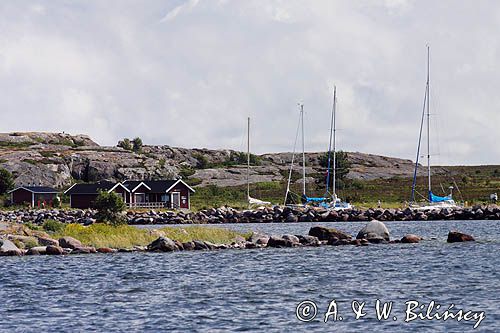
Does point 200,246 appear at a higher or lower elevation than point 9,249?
higher

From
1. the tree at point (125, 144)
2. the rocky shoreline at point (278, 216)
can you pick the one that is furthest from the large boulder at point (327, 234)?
the tree at point (125, 144)

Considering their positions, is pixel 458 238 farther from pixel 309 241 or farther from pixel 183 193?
pixel 183 193

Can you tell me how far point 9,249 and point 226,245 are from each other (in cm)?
1167

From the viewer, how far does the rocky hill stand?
138 meters

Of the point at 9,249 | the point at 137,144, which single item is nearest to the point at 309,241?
the point at 9,249

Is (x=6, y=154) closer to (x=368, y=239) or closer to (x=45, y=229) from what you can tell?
(x=45, y=229)

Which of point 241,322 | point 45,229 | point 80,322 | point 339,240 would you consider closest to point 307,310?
point 241,322

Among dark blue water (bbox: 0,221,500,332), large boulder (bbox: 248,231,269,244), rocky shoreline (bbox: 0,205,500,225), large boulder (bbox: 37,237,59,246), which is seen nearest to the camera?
dark blue water (bbox: 0,221,500,332)

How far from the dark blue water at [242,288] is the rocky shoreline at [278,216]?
3584 centimetres

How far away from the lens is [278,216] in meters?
87.1

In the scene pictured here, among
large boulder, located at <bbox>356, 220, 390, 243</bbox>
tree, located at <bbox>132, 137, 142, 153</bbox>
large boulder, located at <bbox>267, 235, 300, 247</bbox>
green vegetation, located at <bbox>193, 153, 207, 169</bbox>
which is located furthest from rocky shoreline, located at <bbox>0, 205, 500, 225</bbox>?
tree, located at <bbox>132, 137, 142, 153</bbox>

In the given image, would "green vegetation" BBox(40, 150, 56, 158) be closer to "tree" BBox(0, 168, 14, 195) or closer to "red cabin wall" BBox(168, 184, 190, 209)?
"tree" BBox(0, 168, 14, 195)

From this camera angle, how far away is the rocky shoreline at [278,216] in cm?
8094

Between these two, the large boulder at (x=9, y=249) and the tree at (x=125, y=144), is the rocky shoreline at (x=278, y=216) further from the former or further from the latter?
the tree at (x=125, y=144)
